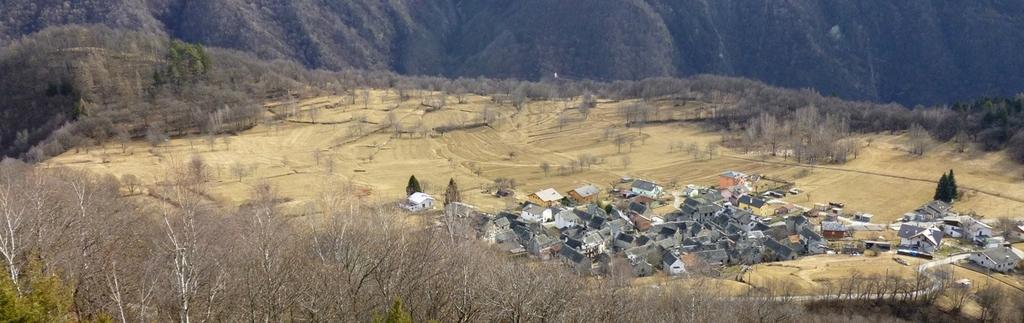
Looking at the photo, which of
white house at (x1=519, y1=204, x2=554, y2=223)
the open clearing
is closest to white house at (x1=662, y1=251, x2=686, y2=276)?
white house at (x1=519, y1=204, x2=554, y2=223)

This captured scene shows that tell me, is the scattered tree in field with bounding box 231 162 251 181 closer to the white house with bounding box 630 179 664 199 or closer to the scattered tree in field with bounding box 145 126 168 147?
the scattered tree in field with bounding box 145 126 168 147

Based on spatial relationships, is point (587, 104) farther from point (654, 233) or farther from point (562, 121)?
point (654, 233)

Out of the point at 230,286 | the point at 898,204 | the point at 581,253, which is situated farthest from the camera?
the point at 898,204

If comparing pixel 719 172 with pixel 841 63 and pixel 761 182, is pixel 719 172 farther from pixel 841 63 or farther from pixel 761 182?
pixel 841 63

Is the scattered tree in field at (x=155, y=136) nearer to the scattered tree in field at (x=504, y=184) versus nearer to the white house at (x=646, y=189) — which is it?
the scattered tree in field at (x=504, y=184)

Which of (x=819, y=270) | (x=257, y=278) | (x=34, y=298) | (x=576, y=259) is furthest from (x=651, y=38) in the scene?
(x=34, y=298)

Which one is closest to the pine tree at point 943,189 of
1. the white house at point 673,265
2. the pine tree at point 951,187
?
the pine tree at point 951,187

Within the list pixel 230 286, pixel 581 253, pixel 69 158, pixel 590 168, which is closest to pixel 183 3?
pixel 69 158
